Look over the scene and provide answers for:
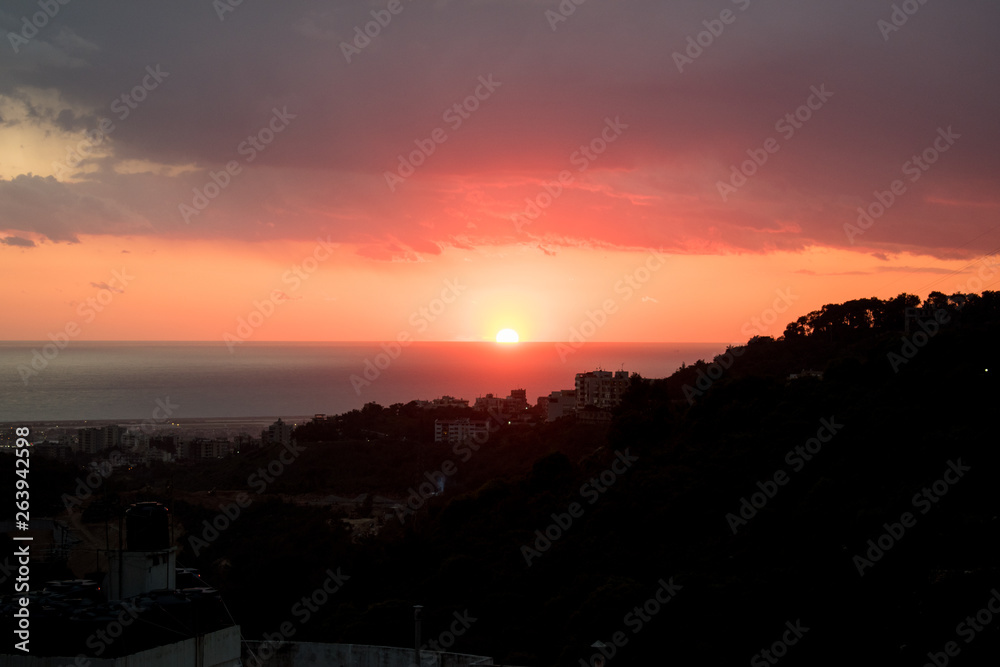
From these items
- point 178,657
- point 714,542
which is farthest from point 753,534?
point 178,657

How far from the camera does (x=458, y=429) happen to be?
54438 mm

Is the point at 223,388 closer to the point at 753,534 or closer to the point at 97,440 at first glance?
the point at 97,440

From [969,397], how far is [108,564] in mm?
19825

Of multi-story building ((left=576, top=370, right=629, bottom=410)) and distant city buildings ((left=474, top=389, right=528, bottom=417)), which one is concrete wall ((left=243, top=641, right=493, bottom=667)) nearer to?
multi-story building ((left=576, top=370, right=629, bottom=410))

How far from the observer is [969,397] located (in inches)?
828

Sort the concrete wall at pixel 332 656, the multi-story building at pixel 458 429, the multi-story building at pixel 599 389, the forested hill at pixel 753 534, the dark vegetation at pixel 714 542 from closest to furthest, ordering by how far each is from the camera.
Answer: the concrete wall at pixel 332 656 → the forested hill at pixel 753 534 → the dark vegetation at pixel 714 542 → the multi-story building at pixel 458 429 → the multi-story building at pixel 599 389

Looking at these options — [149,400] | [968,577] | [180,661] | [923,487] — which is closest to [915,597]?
[968,577]

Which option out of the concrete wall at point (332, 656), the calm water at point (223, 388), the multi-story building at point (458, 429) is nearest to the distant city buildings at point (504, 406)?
the multi-story building at point (458, 429)

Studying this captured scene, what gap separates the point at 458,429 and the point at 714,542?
36.7 metres

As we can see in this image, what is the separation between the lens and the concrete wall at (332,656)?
11.1m

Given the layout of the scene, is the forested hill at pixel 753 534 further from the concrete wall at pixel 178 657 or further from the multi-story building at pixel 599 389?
the multi-story building at pixel 599 389

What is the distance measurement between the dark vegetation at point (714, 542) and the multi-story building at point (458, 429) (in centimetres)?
1922

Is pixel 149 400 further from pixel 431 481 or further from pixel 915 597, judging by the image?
pixel 915 597

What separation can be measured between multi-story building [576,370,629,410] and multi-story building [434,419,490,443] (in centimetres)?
653
